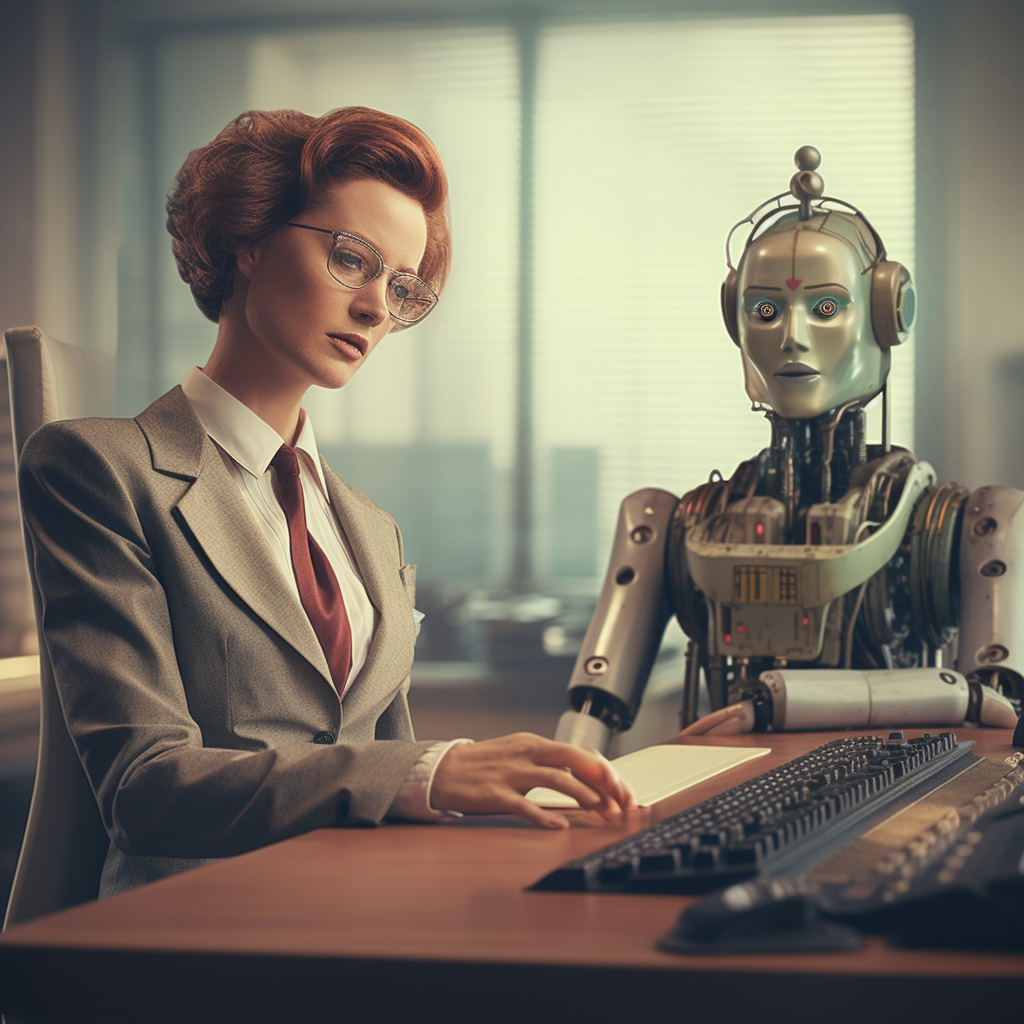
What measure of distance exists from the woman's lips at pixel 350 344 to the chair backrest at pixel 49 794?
297 millimetres

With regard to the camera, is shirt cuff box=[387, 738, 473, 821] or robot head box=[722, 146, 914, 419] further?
robot head box=[722, 146, 914, 419]

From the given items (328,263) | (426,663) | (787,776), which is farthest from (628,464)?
(787,776)

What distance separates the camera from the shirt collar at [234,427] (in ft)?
4.05

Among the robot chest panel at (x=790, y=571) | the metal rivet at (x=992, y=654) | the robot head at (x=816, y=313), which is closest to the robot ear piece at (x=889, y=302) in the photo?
the robot head at (x=816, y=313)

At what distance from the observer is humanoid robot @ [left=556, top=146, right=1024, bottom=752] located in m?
1.58

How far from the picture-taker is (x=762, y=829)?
2.13ft

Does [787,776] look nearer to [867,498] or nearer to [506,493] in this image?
[867,498]

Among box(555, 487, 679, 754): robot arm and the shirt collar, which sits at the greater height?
the shirt collar

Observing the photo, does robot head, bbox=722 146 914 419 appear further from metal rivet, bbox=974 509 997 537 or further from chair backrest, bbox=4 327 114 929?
chair backrest, bbox=4 327 114 929

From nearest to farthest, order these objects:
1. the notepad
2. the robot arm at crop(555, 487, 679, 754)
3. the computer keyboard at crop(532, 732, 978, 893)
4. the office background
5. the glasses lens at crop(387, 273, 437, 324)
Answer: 1. the computer keyboard at crop(532, 732, 978, 893)
2. the notepad
3. the glasses lens at crop(387, 273, 437, 324)
4. the robot arm at crop(555, 487, 679, 754)
5. the office background

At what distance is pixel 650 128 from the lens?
2.64 metres

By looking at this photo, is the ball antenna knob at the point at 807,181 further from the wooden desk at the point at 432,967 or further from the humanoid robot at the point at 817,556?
the wooden desk at the point at 432,967

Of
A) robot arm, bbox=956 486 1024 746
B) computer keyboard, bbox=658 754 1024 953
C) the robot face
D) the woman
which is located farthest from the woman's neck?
robot arm, bbox=956 486 1024 746

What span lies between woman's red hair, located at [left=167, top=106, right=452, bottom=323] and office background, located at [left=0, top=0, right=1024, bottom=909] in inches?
51.5
